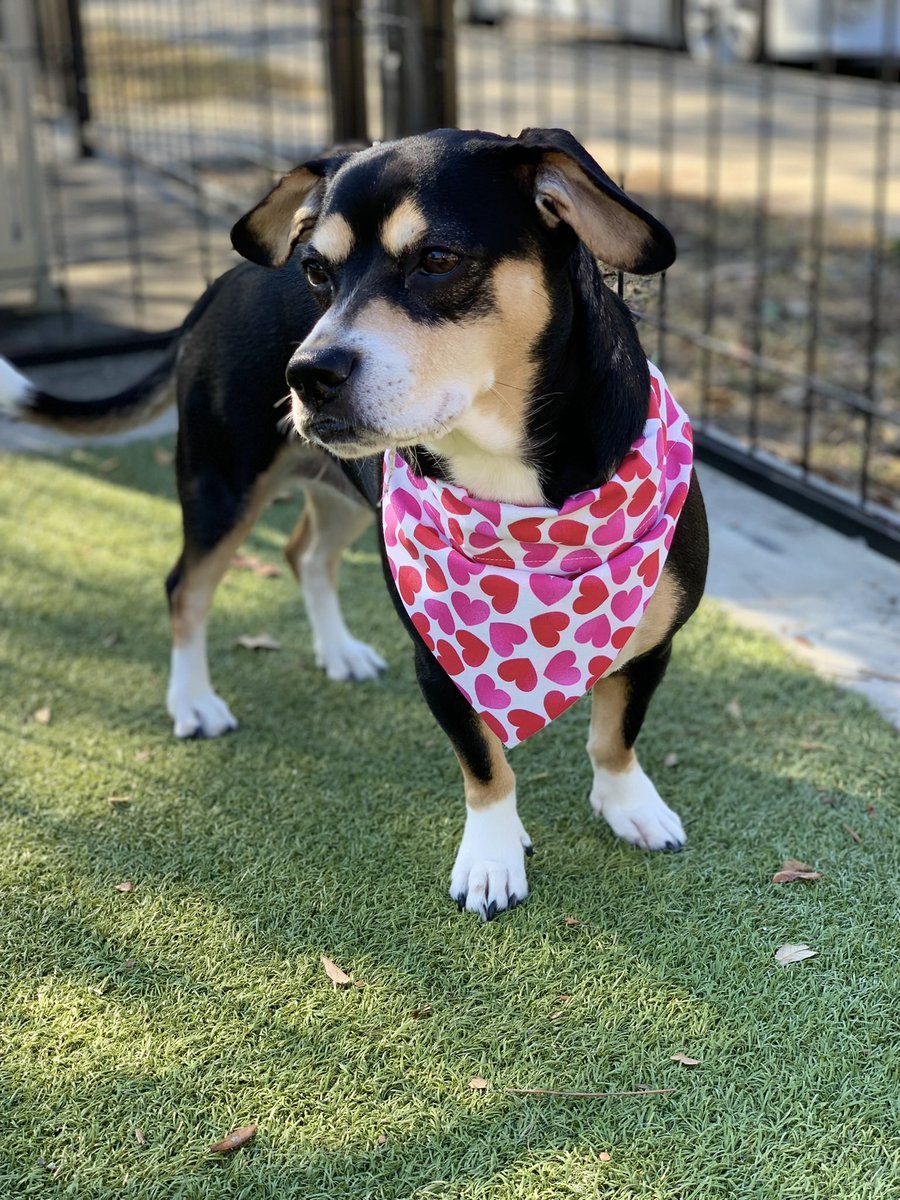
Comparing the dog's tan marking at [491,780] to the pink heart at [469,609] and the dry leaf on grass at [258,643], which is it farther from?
the dry leaf on grass at [258,643]

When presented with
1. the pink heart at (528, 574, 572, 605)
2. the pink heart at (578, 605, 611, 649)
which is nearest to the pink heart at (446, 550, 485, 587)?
the pink heart at (528, 574, 572, 605)

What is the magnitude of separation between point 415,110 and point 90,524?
2130 mm

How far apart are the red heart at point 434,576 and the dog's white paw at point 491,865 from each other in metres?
0.46

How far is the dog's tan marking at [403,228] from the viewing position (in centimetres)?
217

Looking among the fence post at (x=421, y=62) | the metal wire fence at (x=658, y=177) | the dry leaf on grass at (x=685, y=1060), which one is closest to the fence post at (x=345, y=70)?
the metal wire fence at (x=658, y=177)

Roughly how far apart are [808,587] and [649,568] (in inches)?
63.8

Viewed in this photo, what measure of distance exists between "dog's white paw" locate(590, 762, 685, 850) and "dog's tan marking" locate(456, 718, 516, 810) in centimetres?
30

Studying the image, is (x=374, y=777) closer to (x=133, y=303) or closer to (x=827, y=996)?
(x=827, y=996)

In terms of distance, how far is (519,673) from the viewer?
2.65 m

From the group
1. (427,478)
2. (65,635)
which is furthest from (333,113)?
(427,478)

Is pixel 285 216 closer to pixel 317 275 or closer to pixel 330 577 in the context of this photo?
pixel 317 275

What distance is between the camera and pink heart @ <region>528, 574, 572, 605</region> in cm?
260

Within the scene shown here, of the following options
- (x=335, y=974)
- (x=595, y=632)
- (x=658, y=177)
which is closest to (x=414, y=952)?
(x=335, y=974)

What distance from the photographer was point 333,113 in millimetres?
6246
